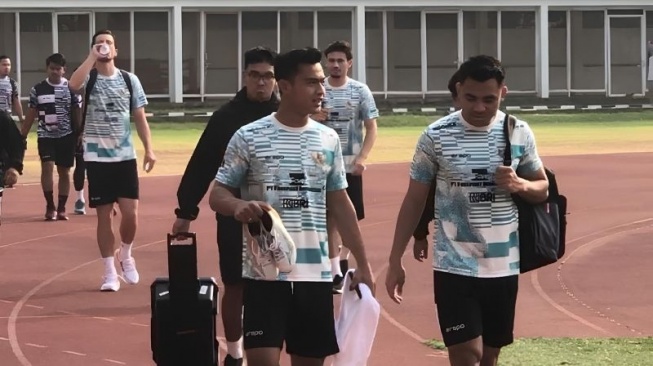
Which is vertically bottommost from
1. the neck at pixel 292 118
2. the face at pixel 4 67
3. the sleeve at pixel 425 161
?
the sleeve at pixel 425 161

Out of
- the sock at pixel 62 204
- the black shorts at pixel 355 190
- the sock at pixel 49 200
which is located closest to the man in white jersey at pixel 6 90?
the sock at pixel 49 200

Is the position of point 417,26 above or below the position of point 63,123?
above

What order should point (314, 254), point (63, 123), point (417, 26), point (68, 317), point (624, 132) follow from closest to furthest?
point (314, 254)
point (68, 317)
point (63, 123)
point (624, 132)
point (417, 26)

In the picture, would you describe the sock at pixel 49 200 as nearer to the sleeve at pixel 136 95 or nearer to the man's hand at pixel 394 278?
the sleeve at pixel 136 95

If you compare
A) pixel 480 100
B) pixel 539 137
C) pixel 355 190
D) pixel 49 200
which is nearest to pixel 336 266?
pixel 355 190

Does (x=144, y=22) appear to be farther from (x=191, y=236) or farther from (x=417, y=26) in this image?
(x=191, y=236)

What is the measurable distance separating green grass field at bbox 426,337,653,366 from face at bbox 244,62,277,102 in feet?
7.64

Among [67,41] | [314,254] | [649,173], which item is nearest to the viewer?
[314,254]

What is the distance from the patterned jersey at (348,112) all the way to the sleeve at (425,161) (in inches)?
194

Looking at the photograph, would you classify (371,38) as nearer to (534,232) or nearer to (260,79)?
(260,79)

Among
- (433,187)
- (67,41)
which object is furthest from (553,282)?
(67,41)

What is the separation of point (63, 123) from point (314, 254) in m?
11.7

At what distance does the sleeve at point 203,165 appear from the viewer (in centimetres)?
787

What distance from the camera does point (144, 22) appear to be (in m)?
41.8
